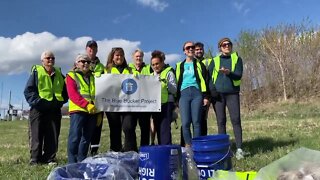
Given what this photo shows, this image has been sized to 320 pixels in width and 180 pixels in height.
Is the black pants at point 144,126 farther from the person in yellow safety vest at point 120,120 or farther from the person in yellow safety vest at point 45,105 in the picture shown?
the person in yellow safety vest at point 45,105

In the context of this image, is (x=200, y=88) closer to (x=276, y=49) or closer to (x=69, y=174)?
(x=69, y=174)

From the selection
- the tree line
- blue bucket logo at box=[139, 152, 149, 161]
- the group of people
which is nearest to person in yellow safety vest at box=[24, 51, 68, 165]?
the group of people

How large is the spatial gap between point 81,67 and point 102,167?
2667 mm

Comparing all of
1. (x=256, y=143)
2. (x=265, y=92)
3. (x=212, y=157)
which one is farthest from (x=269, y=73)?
(x=212, y=157)

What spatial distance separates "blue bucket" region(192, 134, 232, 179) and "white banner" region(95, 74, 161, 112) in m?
2.61

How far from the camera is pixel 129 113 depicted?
22.4ft

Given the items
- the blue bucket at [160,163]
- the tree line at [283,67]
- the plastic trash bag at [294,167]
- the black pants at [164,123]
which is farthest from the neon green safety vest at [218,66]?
the tree line at [283,67]

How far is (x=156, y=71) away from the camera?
23.2ft

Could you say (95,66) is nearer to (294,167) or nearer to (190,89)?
(190,89)

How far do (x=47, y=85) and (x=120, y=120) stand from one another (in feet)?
4.82

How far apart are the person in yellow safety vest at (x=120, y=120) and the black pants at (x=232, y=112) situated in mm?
1556

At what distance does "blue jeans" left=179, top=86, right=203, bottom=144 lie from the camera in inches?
260

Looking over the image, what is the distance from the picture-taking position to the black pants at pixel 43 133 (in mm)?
7332

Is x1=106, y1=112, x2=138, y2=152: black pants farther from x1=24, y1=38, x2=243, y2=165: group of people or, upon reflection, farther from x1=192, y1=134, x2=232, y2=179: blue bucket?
x1=192, y1=134, x2=232, y2=179: blue bucket
